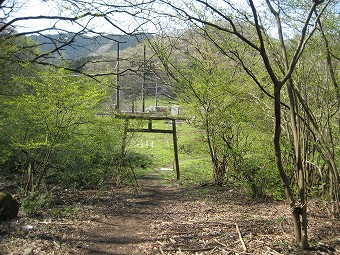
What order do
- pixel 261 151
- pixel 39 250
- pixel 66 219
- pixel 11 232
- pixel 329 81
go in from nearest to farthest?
pixel 39 250
pixel 11 232
pixel 329 81
pixel 66 219
pixel 261 151

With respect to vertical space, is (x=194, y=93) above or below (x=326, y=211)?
above

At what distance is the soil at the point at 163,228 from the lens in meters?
4.77

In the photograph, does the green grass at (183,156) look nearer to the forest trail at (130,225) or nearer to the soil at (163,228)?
the forest trail at (130,225)

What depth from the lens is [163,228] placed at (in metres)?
6.28

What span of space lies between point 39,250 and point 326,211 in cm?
505

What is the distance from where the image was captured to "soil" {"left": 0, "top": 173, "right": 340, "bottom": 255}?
4770mm

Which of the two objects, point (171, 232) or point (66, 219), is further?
point (66, 219)

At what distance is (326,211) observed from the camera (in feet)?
20.1

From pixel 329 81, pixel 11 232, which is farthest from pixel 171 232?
pixel 329 81

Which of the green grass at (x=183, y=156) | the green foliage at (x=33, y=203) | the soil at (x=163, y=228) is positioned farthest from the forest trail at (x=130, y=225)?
the green grass at (x=183, y=156)

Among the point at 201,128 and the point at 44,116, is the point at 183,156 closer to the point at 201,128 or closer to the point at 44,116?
the point at 201,128

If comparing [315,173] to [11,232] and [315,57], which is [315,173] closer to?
[315,57]

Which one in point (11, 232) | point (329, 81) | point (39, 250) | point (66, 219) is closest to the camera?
point (39, 250)

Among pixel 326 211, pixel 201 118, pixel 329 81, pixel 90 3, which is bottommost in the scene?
pixel 326 211
